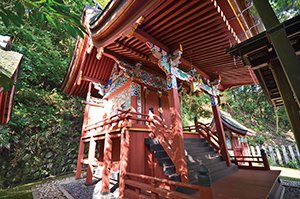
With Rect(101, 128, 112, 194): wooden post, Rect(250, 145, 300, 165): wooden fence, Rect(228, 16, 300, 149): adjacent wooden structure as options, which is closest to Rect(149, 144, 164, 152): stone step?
Rect(101, 128, 112, 194): wooden post

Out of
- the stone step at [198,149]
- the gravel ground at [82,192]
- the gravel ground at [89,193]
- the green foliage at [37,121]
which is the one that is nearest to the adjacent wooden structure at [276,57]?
the stone step at [198,149]

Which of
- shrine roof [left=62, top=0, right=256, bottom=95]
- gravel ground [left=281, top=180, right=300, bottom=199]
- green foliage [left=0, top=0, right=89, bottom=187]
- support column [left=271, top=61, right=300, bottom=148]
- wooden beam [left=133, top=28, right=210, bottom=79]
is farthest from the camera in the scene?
green foliage [left=0, top=0, right=89, bottom=187]

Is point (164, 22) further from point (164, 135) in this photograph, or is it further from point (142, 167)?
point (142, 167)

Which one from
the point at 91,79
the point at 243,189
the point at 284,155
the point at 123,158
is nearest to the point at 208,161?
the point at 243,189

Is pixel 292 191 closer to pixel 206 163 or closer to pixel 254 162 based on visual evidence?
pixel 254 162

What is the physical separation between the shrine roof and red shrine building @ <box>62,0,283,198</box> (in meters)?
0.02

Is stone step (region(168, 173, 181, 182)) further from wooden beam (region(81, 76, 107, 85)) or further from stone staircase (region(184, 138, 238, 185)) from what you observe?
wooden beam (region(81, 76, 107, 85))

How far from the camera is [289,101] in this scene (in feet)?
6.09

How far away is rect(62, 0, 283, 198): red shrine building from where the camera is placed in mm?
2891

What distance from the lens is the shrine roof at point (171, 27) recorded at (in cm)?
A: 272

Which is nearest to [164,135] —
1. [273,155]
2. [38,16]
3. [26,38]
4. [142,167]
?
[142,167]

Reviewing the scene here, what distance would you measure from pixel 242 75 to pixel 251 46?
4290 mm

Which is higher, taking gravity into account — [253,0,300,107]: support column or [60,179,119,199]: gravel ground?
[253,0,300,107]: support column

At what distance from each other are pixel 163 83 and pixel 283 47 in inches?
214
